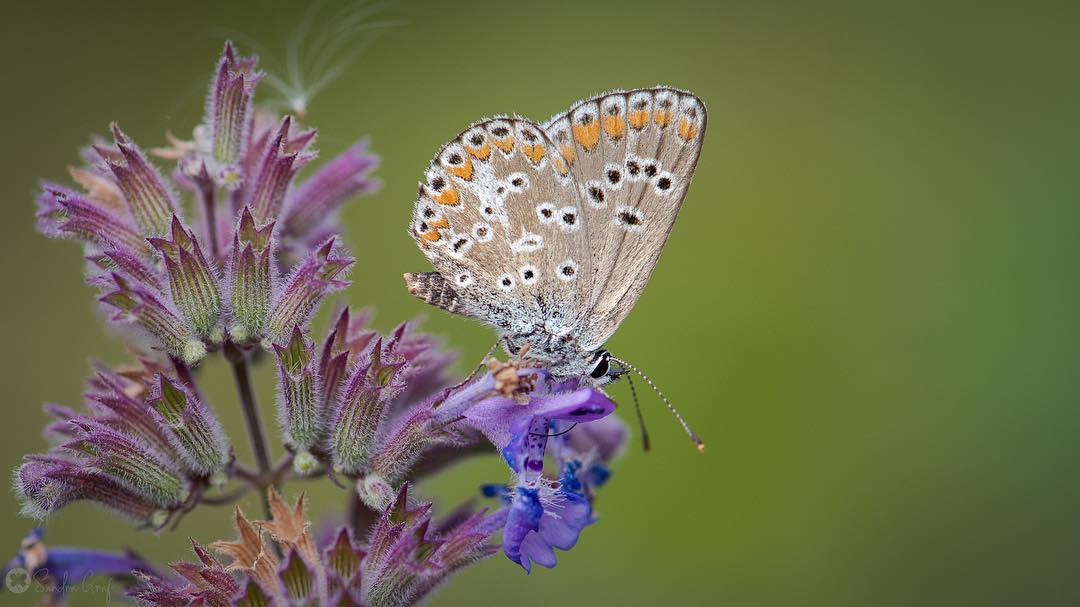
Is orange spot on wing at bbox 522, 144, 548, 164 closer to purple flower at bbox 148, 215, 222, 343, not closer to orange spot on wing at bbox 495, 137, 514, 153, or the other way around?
orange spot on wing at bbox 495, 137, 514, 153

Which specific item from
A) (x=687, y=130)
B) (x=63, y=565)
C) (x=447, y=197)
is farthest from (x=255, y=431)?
(x=687, y=130)

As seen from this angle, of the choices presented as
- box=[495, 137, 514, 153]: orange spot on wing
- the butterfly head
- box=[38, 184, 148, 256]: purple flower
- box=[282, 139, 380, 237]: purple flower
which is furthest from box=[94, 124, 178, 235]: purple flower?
the butterfly head

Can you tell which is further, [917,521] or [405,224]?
[405,224]

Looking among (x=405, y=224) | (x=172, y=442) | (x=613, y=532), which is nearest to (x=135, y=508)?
(x=172, y=442)

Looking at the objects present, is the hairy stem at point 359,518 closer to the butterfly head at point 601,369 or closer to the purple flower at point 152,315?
the purple flower at point 152,315

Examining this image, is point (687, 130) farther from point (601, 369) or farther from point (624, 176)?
point (601, 369)

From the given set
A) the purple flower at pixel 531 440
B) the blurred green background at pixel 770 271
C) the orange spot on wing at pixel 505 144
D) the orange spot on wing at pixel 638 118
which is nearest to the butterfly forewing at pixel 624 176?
the orange spot on wing at pixel 638 118

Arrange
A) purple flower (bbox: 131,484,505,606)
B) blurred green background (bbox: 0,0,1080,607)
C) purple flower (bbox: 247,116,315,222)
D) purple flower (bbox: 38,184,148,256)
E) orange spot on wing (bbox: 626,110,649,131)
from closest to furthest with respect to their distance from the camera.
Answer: purple flower (bbox: 131,484,505,606) → purple flower (bbox: 38,184,148,256) → purple flower (bbox: 247,116,315,222) → orange spot on wing (bbox: 626,110,649,131) → blurred green background (bbox: 0,0,1080,607)

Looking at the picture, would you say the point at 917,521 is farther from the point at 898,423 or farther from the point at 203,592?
the point at 203,592
